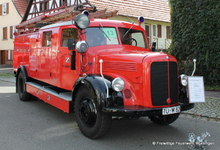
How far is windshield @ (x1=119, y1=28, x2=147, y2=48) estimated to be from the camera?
553cm

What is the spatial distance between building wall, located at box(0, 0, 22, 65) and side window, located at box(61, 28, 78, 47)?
80.3ft

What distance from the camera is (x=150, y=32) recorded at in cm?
Result: 2267

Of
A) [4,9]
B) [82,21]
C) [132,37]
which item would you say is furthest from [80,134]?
[4,9]

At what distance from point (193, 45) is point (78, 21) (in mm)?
7252

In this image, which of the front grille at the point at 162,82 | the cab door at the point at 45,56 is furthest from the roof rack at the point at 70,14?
the front grille at the point at 162,82

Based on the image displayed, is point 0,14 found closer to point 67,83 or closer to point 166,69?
point 67,83

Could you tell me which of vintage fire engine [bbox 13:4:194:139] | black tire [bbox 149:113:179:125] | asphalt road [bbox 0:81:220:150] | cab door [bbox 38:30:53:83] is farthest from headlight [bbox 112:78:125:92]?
cab door [bbox 38:30:53:83]

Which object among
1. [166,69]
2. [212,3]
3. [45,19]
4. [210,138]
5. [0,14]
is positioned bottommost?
[210,138]

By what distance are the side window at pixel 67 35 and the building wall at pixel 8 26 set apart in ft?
80.3

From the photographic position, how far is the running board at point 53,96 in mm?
5180

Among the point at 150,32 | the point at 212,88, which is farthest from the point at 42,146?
the point at 150,32

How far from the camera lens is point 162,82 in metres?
4.34

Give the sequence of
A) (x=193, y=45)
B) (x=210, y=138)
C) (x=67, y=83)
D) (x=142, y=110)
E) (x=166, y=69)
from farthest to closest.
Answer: (x=193, y=45) → (x=67, y=83) → (x=210, y=138) → (x=166, y=69) → (x=142, y=110)

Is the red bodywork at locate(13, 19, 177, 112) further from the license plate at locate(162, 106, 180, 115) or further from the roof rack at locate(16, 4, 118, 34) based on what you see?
the roof rack at locate(16, 4, 118, 34)
